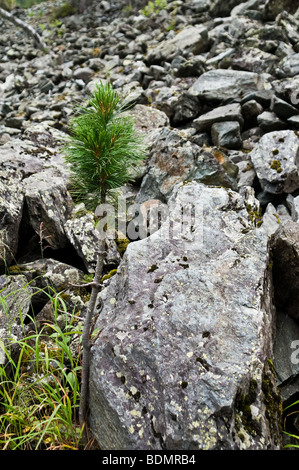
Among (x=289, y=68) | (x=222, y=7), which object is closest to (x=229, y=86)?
(x=289, y=68)

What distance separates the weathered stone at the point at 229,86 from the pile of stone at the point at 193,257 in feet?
0.14

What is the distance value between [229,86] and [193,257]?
6885 mm

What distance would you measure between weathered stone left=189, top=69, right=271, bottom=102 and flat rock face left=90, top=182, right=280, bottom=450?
6120mm

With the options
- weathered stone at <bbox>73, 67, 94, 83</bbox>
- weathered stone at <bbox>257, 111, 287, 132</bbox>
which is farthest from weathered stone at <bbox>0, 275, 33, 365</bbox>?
weathered stone at <bbox>73, 67, 94, 83</bbox>

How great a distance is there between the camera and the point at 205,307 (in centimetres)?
288

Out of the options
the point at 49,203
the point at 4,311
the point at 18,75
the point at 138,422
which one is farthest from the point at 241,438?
the point at 18,75

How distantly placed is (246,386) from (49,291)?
9.09ft

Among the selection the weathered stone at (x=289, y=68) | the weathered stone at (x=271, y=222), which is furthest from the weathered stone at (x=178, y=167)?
the weathered stone at (x=289, y=68)

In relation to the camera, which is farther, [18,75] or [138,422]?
[18,75]

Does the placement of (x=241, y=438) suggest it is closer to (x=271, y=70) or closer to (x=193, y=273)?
(x=193, y=273)

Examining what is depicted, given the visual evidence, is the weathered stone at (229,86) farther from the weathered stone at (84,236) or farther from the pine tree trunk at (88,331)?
the pine tree trunk at (88,331)

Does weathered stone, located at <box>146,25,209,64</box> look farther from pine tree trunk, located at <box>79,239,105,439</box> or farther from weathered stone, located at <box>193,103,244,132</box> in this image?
pine tree trunk, located at <box>79,239,105,439</box>

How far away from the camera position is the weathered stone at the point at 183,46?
12.5 metres

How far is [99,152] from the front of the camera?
8.72ft
